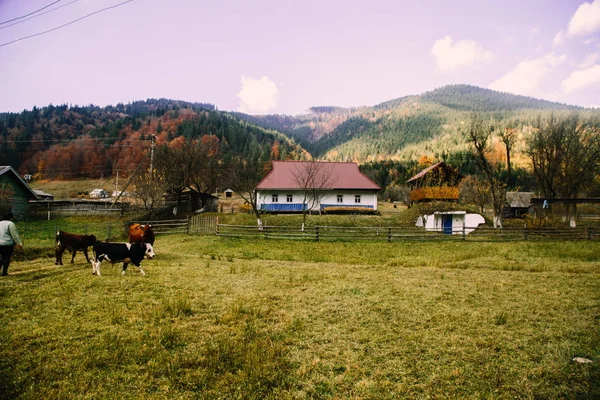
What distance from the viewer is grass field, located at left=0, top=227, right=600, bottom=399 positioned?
409 centimetres

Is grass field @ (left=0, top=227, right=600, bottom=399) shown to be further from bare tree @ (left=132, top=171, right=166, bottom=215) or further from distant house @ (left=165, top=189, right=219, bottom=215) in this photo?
distant house @ (left=165, top=189, right=219, bottom=215)

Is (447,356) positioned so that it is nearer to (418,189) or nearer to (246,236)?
(246,236)

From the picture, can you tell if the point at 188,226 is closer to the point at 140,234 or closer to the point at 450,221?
the point at 140,234

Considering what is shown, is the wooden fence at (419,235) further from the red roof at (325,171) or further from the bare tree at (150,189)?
the red roof at (325,171)

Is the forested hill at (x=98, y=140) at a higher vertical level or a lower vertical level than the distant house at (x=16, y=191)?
higher

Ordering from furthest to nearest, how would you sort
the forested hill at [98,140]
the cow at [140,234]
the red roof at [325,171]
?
the forested hill at [98,140] < the red roof at [325,171] < the cow at [140,234]

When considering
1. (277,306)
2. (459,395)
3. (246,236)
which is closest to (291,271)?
(277,306)

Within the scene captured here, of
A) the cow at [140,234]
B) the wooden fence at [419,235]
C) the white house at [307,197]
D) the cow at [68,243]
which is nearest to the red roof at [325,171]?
the white house at [307,197]

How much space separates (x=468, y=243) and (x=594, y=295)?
45.6ft

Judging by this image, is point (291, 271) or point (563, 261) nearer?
point (291, 271)

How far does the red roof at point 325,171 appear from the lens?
37062 millimetres

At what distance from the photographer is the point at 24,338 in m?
5.26

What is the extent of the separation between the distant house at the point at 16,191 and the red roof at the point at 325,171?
2479cm

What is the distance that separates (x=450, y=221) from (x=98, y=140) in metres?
114
